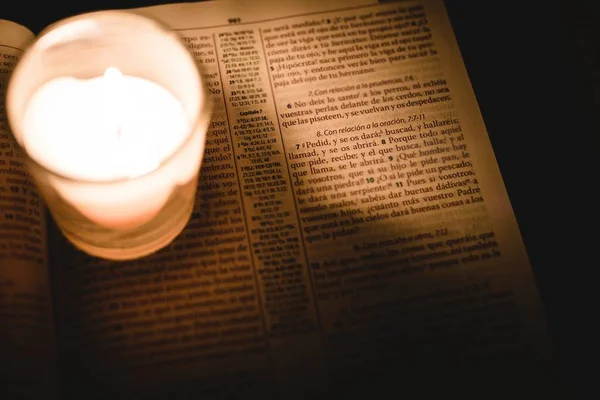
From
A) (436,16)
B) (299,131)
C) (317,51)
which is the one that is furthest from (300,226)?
(436,16)

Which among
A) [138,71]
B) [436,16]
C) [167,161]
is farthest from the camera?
[436,16]

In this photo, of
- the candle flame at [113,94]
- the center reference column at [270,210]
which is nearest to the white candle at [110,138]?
the candle flame at [113,94]

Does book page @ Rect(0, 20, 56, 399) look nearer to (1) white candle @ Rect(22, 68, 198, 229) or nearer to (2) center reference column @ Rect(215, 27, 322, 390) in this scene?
(1) white candle @ Rect(22, 68, 198, 229)

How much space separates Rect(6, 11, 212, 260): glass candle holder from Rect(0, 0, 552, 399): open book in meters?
0.05

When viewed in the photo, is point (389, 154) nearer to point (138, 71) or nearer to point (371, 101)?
point (371, 101)

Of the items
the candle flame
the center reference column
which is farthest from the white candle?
the center reference column

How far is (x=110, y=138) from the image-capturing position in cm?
50

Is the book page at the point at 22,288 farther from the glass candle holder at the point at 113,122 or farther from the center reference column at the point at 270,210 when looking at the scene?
the center reference column at the point at 270,210

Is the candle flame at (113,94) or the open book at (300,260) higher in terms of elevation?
the candle flame at (113,94)

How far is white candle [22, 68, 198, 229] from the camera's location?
1.45 ft

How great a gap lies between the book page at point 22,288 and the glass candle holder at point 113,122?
46mm

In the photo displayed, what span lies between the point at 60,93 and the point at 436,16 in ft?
1.62

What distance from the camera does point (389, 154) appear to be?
0.59 m

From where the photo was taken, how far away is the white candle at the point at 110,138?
0.44 m
